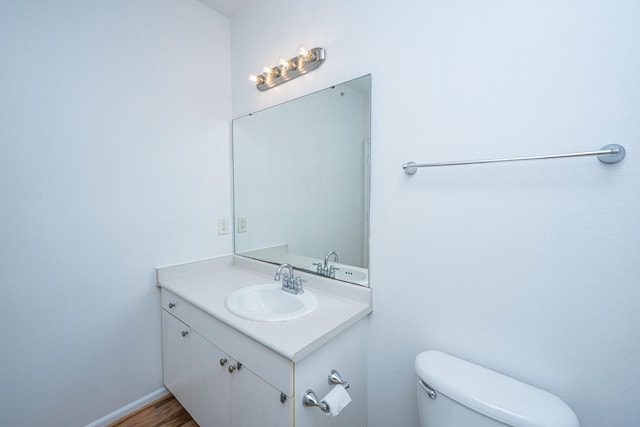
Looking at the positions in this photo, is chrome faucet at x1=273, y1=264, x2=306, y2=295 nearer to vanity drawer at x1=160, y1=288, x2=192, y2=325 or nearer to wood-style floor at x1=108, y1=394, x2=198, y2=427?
vanity drawer at x1=160, y1=288, x2=192, y2=325

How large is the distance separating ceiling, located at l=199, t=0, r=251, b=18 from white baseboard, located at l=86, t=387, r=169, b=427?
259 centimetres

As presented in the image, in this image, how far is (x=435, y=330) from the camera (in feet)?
3.56

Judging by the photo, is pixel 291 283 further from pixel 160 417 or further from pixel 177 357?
pixel 160 417

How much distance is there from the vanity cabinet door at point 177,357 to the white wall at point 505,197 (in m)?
1.00

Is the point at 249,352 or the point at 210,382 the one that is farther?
the point at 210,382

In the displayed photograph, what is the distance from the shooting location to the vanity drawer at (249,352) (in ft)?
3.00

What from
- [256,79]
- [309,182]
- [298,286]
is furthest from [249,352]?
[256,79]

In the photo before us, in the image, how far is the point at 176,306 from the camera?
1.52 metres

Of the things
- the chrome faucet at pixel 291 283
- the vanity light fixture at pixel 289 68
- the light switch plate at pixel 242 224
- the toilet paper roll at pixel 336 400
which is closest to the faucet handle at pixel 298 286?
the chrome faucet at pixel 291 283

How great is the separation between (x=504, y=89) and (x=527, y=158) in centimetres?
27

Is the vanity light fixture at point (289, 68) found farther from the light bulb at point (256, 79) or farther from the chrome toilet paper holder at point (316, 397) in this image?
the chrome toilet paper holder at point (316, 397)

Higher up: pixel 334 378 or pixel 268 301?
pixel 268 301

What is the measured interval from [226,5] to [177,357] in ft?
7.59

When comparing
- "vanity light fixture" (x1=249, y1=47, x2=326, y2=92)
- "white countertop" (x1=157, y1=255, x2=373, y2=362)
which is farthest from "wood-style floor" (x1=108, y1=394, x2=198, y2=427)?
"vanity light fixture" (x1=249, y1=47, x2=326, y2=92)
